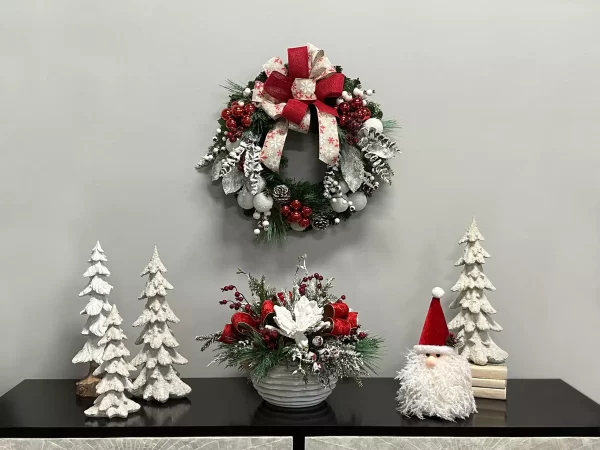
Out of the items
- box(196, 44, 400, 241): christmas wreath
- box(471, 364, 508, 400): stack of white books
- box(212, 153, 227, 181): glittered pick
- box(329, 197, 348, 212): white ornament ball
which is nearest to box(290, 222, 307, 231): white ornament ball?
box(196, 44, 400, 241): christmas wreath

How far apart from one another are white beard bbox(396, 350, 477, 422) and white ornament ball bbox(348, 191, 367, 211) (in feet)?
1.56

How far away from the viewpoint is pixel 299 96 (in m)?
1.64

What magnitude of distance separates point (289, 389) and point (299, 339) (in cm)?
14

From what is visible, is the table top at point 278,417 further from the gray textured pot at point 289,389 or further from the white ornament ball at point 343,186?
the white ornament ball at point 343,186

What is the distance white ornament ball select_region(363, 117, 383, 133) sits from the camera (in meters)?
1.66

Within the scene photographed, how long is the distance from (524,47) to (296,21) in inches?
27.5

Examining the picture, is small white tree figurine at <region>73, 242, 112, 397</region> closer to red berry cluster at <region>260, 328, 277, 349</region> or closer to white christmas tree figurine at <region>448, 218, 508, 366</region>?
red berry cluster at <region>260, 328, 277, 349</region>

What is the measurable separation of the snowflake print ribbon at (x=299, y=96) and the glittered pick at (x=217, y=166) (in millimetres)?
139

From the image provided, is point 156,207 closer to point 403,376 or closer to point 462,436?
point 403,376

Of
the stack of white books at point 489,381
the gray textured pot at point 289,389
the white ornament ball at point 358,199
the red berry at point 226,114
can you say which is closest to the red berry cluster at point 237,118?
the red berry at point 226,114

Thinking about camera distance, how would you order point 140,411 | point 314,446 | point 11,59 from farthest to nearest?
point 11,59 → point 140,411 → point 314,446

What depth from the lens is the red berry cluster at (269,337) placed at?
1403 millimetres

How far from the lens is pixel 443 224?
Answer: 70.9 inches

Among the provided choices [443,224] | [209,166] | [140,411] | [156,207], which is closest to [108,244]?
[156,207]
